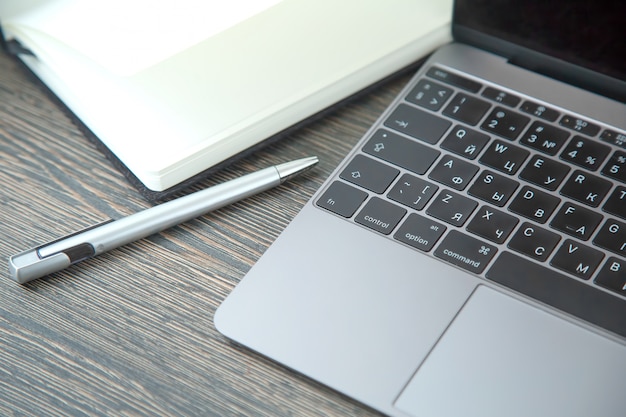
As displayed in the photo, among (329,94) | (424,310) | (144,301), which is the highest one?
(329,94)

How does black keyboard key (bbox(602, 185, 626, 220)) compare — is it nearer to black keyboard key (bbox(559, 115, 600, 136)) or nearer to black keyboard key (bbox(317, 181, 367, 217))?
black keyboard key (bbox(559, 115, 600, 136))

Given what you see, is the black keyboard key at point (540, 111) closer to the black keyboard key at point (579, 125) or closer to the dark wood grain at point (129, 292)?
the black keyboard key at point (579, 125)

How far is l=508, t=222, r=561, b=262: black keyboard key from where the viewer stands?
1.68ft

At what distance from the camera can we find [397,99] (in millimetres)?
613

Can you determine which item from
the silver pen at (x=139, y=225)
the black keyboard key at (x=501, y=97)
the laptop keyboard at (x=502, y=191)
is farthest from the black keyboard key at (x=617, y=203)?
the silver pen at (x=139, y=225)

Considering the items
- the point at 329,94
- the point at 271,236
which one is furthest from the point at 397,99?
the point at 271,236

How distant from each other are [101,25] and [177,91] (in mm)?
72

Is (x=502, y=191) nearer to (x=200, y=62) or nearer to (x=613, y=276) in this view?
(x=613, y=276)

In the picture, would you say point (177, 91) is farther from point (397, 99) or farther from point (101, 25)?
point (397, 99)

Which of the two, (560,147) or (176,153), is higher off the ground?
(560,147)

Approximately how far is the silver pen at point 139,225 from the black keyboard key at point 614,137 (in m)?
0.22

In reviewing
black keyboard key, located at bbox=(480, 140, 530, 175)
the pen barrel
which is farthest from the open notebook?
black keyboard key, located at bbox=(480, 140, 530, 175)

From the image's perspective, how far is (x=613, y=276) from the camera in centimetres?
50

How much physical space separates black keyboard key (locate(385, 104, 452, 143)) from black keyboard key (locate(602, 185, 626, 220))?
13cm
